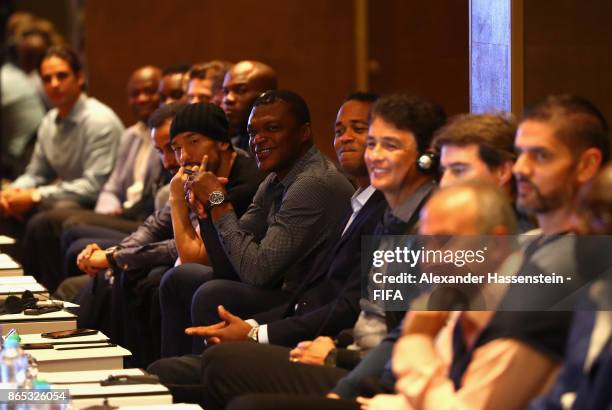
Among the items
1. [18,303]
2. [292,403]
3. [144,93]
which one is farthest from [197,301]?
[144,93]

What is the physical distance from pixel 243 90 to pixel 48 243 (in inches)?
74.9

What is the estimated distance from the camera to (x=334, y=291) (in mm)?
3801

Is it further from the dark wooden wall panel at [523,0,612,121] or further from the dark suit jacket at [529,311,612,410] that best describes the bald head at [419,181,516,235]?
the dark wooden wall panel at [523,0,612,121]

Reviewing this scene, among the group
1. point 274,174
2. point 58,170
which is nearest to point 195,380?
point 274,174

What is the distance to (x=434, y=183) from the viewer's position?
3455 millimetres

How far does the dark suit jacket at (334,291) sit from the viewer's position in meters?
3.66

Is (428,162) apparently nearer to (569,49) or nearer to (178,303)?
(569,49)

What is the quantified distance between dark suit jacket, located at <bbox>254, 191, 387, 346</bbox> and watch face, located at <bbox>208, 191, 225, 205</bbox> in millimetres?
531

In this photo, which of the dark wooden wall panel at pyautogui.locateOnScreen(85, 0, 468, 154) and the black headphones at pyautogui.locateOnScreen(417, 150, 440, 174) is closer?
the black headphones at pyautogui.locateOnScreen(417, 150, 440, 174)

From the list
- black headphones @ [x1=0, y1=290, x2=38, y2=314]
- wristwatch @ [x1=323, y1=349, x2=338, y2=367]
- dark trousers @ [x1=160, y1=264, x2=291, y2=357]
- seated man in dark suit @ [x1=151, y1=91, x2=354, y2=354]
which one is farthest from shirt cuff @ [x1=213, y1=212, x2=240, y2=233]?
wristwatch @ [x1=323, y1=349, x2=338, y2=367]

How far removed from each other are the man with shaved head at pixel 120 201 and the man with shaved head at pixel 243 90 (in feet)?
3.54

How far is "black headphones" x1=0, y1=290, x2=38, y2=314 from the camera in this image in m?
4.37

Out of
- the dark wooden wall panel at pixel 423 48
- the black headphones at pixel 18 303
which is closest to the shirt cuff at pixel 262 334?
the black headphones at pixel 18 303

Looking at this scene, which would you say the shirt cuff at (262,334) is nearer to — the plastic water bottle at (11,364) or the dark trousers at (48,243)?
the plastic water bottle at (11,364)
